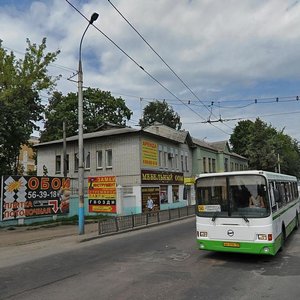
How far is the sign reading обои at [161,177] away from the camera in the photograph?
32.0m

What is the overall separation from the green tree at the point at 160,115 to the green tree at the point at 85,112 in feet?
61.1

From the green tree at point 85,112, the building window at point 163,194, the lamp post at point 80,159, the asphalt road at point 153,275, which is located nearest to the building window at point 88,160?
the building window at point 163,194

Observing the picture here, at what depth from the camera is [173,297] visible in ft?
21.3

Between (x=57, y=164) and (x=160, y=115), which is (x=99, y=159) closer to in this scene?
(x=57, y=164)

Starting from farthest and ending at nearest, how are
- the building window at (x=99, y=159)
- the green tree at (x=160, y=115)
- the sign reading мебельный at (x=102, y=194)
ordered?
the green tree at (x=160, y=115) < the building window at (x=99, y=159) < the sign reading мебельный at (x=102, y=194)

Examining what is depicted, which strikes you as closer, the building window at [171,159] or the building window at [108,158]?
the building window at [108,158]

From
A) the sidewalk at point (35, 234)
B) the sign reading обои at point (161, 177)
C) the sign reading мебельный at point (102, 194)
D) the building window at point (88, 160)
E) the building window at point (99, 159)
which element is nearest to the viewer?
the sidewalk at point (35, 234)

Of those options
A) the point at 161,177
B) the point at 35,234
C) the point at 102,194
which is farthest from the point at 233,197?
the point at 161,177

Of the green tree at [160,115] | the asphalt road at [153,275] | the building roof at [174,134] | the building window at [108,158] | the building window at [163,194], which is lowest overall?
the asphalt road at [153,275]

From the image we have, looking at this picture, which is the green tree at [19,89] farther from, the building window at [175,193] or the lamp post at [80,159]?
the building window at [175,193]

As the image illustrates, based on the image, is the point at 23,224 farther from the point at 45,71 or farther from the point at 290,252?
the point at 290,252

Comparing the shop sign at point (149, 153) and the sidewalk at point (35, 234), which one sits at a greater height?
the shop sign at point (149, 153)

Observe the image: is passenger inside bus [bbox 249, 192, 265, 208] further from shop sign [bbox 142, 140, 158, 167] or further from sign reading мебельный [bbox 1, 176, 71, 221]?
shop sign [bbox 142, 140, 158, 167]

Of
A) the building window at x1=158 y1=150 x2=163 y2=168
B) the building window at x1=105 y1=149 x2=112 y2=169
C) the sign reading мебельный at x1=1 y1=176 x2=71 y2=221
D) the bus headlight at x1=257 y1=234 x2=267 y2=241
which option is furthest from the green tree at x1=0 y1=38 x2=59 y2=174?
the bus headlight at x1=257 y1=234 x2=267 y2=241
